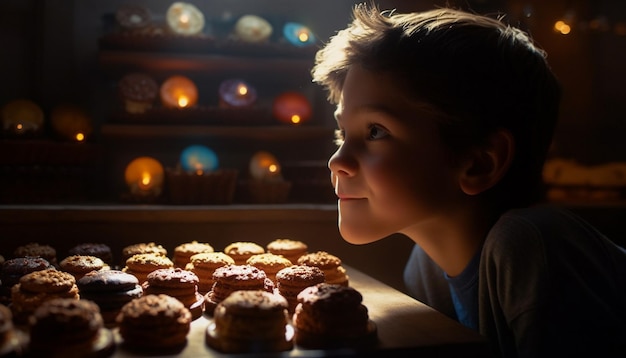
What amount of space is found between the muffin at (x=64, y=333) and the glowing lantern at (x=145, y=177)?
1230 mm

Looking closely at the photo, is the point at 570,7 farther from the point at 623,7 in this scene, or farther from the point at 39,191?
the point at 39,191

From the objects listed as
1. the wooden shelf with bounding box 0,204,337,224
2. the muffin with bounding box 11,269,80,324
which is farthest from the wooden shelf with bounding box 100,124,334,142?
the muffin with bounding box 11,269,80,324

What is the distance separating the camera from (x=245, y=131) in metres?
2.32

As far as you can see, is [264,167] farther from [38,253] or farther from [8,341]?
[8,341]

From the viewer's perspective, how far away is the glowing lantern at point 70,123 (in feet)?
7.25

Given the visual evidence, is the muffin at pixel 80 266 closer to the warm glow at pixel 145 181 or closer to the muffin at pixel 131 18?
the warm glow at pixel 145 181

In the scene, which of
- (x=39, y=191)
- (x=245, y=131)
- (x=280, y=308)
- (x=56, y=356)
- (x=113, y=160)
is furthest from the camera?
(x=113, y=160)

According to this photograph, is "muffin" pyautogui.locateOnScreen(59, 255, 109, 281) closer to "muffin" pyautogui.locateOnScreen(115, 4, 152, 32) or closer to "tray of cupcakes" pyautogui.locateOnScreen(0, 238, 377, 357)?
"tray of cupcakes" pyautogui.locateOnScreen(0, 238, 377, 357)

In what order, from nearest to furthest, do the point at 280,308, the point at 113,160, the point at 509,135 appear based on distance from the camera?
the point at 280,308 < the point at 509,135 < the point at 113,160

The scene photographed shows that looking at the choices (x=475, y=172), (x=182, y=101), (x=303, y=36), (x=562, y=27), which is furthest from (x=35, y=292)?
(x=562, y=27)

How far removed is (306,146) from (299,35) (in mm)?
489

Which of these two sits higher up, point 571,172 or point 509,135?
point 509,135

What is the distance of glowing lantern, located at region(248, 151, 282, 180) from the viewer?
2334 mm

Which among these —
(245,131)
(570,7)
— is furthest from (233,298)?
(570,7)
